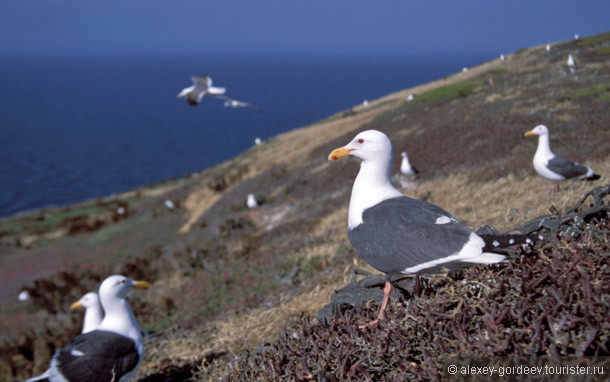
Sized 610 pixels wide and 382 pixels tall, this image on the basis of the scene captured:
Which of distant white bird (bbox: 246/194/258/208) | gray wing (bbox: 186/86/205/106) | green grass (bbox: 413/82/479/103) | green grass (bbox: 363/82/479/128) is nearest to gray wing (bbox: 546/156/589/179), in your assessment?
gray wing (bbox: 186/86/205/106)

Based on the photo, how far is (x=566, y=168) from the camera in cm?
769

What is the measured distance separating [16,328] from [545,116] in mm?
18171

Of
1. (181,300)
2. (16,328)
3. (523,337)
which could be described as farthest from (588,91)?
(16,328)

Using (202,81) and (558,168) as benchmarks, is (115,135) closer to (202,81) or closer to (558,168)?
(202,81)

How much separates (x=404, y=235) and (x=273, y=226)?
11.4 meters

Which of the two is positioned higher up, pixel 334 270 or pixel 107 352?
pixel 107 352

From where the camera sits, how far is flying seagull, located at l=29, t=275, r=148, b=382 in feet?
16.4

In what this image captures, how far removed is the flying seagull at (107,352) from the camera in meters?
4.98

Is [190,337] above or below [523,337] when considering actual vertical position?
below

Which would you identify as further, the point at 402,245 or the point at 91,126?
the point at 91,126

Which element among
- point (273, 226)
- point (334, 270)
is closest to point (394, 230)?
point (334, 270)

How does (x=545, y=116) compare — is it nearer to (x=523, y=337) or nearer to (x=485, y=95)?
(x=485, y=95)

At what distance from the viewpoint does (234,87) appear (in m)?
178

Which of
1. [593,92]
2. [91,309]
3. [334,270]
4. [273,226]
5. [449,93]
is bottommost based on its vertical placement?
[273,226]
